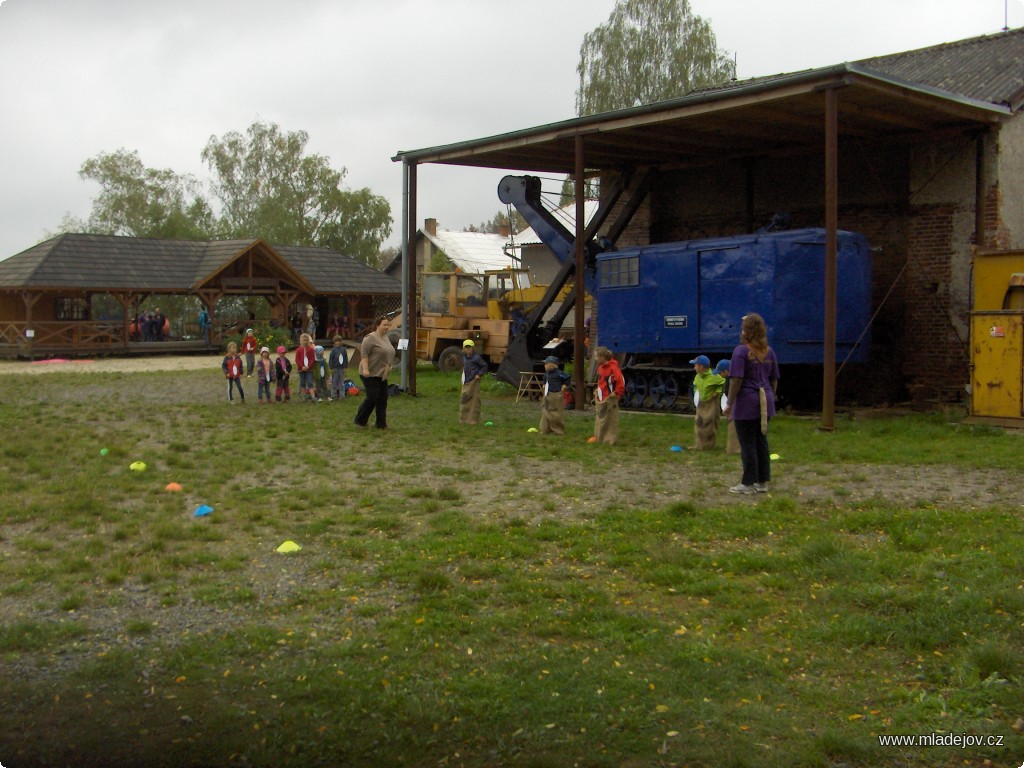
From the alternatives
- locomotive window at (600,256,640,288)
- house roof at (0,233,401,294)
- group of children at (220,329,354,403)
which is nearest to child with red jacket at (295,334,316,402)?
group of children at (220,329,354,403)

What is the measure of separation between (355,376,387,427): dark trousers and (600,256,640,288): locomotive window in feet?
19.7

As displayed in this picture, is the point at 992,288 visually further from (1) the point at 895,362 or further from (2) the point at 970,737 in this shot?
(2) the point at 970,737

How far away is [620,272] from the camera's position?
20.4 metres

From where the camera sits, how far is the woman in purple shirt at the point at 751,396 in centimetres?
1002

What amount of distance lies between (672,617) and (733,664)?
2.89ft

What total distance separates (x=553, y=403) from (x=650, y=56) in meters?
36.0

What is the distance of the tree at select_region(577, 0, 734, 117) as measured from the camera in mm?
47875

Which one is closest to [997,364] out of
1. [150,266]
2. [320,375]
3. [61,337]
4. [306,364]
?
[306,364]

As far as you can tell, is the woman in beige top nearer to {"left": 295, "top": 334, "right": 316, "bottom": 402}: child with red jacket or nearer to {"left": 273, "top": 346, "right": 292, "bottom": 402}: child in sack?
{"left": 295, "top": 334, "right": 316, "bottom": 402}: child with red jacket

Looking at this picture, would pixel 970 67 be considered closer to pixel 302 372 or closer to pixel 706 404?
pixel 706 404

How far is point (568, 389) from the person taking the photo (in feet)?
66.3

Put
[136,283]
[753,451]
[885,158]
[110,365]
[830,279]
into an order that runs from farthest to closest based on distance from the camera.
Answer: [136,283] → [110,365] → [885,158] → [830,279] → [753,451]

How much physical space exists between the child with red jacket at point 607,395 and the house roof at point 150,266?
28745mm

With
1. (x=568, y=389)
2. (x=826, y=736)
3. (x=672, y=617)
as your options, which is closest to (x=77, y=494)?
(x=672, y=617)
